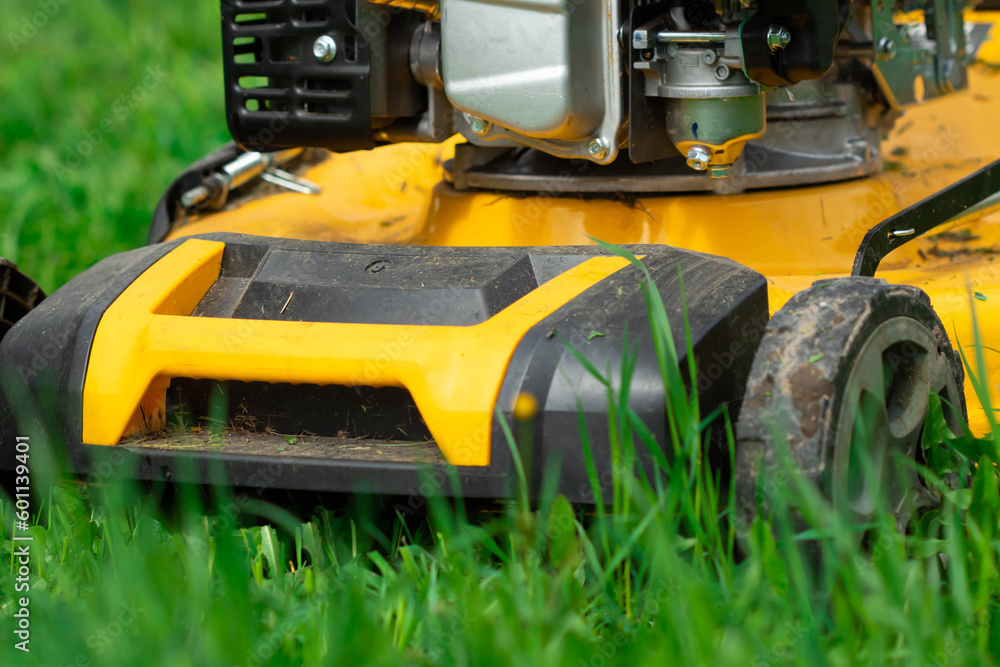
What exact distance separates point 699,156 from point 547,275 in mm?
277

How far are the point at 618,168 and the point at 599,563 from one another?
0.69 m

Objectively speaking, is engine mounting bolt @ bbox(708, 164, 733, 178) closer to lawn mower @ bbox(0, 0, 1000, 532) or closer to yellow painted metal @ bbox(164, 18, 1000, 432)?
lawn mower @ bbox(0, 0, 1000, 532)

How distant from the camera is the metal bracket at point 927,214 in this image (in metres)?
1.28

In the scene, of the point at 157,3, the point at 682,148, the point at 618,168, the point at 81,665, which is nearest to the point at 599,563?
the point at 81,665

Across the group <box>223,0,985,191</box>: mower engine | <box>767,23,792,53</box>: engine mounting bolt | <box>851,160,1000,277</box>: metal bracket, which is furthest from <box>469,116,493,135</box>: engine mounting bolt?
<box>851,160,1000,277</box>: metal bracket

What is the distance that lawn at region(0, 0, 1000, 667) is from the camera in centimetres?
87

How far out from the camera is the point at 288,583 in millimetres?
1091

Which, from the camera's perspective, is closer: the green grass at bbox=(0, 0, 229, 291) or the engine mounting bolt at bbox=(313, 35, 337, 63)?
the engine mounting bolt at bbox=(313, 35, 337, 63)

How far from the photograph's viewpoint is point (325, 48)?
58.5 inches

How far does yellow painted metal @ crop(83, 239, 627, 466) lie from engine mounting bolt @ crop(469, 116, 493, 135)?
14.0 inches

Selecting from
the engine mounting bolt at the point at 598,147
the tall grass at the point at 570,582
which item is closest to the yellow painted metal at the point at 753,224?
the engine mounting bolt at the point at 598,147

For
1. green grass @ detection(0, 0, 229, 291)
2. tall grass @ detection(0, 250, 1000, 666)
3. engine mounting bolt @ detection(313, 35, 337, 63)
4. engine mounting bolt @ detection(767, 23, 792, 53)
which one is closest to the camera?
tall grass @ detection(0, 250, 1000, 666)

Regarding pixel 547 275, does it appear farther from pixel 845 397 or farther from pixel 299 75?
pixel 299 75

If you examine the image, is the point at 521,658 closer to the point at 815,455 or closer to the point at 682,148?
the point at 815,455
